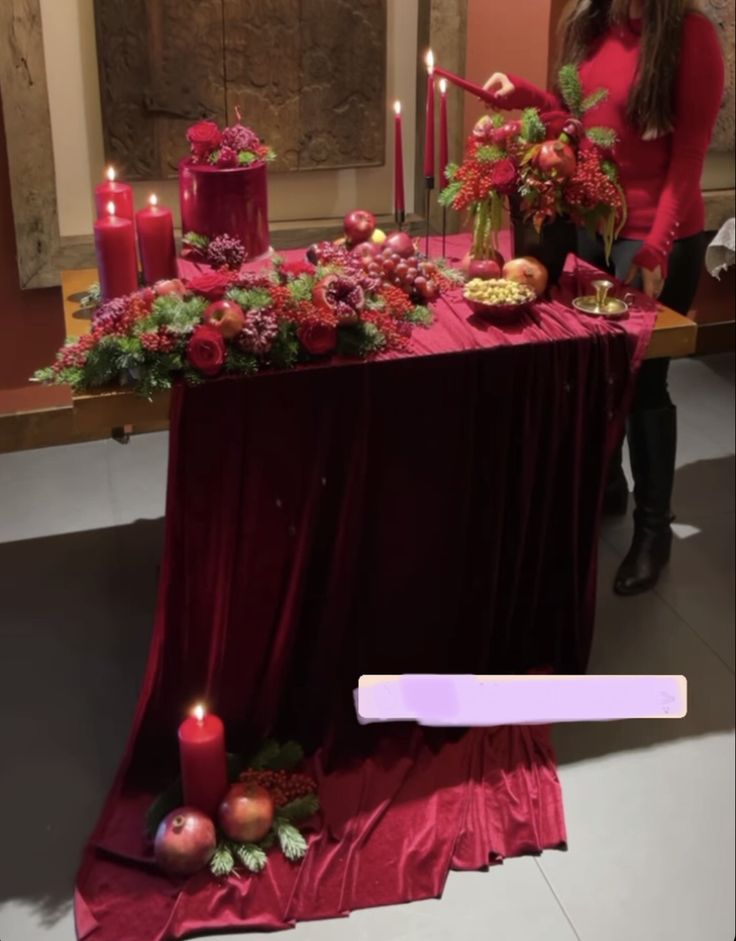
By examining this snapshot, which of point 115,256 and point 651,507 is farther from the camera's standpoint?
point 651,507

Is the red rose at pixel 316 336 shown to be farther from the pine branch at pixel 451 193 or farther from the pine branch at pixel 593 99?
the pine branch at pixel 593 99

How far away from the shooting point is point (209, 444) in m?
1.27

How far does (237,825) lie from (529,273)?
0.79m

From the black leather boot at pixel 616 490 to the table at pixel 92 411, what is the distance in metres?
0.15

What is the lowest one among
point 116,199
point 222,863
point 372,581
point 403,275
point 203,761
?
point 222,863

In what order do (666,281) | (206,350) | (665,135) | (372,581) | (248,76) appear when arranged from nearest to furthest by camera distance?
(206,350), (372,581), (665,135), (666,281), (248,76)

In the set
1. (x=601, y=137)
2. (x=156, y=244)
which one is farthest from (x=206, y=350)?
(x=601, y=137)

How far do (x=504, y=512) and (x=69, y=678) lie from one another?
2.13ft

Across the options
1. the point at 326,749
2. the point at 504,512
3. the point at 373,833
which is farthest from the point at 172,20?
the point at 373,833

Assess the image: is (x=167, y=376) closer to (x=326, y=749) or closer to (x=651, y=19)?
(x=326, y=749)

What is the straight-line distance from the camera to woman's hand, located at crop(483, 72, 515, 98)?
61.1 inches

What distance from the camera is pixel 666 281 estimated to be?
165cm

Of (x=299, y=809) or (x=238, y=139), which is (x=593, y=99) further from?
(x=299, y=809)

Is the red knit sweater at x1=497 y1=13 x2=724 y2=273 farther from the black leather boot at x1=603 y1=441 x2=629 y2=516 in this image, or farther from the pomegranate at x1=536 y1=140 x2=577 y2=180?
the black leather boot at x1=603 y1=441 x2=629 y2=516
